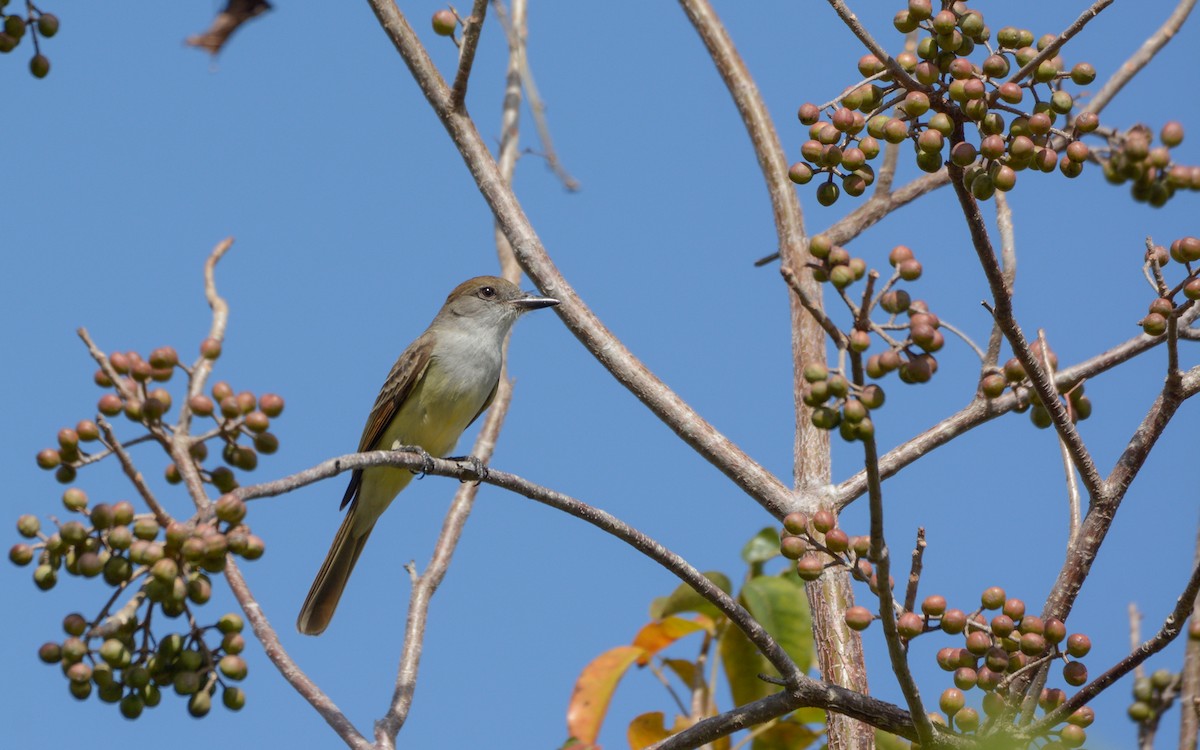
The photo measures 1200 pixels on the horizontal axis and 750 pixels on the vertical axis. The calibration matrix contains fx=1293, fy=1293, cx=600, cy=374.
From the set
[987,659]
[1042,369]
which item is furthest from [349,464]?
[1042,369]

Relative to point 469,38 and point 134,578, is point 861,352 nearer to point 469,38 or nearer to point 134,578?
point 134,578

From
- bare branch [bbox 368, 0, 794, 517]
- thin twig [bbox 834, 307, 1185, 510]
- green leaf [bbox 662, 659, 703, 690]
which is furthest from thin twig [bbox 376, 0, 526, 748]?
thin twig [bbox 834, 307, 1185, 510]

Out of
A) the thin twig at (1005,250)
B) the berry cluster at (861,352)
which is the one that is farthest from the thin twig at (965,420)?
the berry cluster at (861,352)

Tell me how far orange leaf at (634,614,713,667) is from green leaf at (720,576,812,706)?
11 centimetres

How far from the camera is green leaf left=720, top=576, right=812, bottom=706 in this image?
4.81m

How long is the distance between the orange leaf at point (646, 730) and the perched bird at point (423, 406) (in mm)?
2500

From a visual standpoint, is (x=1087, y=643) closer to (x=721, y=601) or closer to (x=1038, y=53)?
(x=721, y=601)

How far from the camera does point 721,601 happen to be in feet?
11.5

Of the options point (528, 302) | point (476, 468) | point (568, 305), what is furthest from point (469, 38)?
point (528, 302)

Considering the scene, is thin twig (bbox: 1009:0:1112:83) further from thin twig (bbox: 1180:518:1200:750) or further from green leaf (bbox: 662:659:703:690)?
green leaf (bbox: 662:659:703:690)

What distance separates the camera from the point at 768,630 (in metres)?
4.80

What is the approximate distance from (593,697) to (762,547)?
918 mm

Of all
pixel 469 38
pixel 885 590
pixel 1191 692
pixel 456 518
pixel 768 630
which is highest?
pixel 469 38

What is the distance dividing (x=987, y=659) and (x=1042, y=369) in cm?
81
